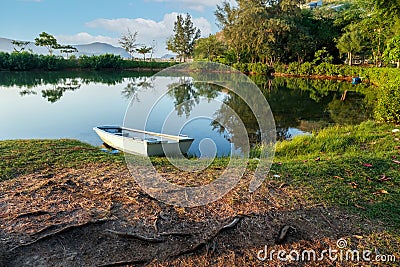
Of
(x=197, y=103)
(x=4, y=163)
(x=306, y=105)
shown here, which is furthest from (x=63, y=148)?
(x=306, y=105)

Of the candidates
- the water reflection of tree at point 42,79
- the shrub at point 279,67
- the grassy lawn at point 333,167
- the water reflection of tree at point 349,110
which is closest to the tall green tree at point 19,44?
the water reflection of tree at point 42,79

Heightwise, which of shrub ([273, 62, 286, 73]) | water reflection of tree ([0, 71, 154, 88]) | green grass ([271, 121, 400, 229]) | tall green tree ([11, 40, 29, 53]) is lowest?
green grass ([271, 121, 400, 229])

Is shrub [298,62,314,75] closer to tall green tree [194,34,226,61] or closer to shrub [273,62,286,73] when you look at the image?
shrub [273,62,286,73]

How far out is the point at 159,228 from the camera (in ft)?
9.61

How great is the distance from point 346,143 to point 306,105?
1077 cm

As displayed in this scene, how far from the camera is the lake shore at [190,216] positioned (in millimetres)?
2600

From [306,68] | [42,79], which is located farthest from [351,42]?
[42,79]

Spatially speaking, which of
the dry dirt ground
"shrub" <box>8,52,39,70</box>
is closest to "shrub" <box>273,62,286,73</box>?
"shrub" <box>8,52,39,70</box>

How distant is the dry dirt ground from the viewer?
8.32 ft

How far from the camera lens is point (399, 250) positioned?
8.74 ft

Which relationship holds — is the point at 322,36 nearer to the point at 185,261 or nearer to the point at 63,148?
the point at 63,148
